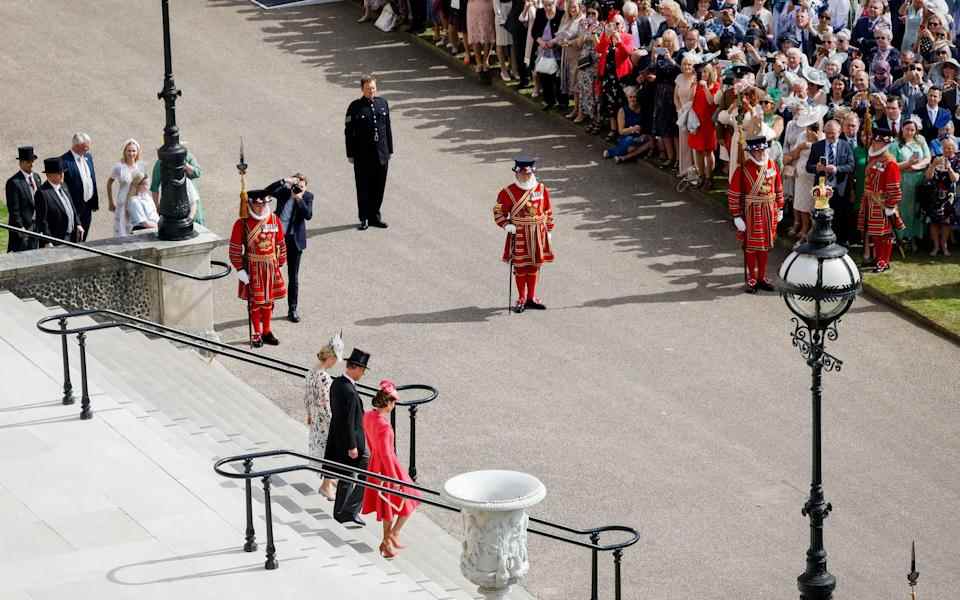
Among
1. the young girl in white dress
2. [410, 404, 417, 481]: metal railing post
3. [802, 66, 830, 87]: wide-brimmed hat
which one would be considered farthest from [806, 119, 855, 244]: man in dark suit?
the young girl in white dress

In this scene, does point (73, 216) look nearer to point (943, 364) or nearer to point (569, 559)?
point (569, 559)

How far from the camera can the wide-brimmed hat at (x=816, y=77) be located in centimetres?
2403

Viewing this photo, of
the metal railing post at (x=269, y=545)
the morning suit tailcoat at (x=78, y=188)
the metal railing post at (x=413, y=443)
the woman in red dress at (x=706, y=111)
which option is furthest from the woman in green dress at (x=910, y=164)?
the metal railing post at (x=269, y=545)

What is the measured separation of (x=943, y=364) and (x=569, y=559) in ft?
18.4

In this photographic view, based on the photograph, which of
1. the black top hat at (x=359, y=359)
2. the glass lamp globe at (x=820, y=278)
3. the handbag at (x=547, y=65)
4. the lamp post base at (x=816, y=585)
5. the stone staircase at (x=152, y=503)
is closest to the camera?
the glass lamp globe at (x=820, y=278)

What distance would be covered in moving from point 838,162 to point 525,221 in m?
3.82

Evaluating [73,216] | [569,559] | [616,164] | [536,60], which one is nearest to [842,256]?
[569,559]

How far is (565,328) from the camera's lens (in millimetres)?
20922

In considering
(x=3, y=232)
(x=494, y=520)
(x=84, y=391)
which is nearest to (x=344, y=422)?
(x=84, y=391)

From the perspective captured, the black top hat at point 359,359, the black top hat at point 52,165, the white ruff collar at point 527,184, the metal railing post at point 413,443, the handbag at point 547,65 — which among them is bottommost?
the metal railing post at point 413,443

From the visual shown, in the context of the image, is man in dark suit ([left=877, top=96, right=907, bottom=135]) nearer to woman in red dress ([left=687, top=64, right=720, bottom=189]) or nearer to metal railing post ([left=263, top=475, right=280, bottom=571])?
woman in red dress ([left=687, top=64, right=720, bottom=189])

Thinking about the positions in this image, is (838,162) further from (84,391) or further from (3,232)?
(84,391)

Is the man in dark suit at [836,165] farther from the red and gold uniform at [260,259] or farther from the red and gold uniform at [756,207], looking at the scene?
the red and gold uniform at [260,259]

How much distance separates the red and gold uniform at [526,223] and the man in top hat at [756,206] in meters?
2.05
